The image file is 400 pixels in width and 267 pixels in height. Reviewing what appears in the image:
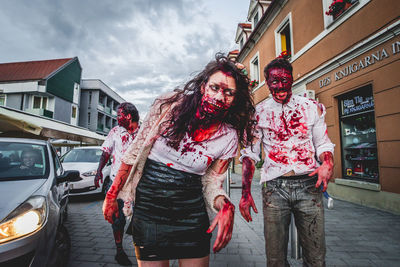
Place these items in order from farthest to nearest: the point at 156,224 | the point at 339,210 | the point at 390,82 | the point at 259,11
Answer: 1. the point at 259,11
2. the point at 339,210
3. the point at 390,82
4. the point at 156,224

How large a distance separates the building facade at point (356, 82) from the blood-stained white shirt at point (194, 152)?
5.49 metres

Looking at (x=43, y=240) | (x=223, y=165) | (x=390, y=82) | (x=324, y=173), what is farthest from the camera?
(x=390, y=82)

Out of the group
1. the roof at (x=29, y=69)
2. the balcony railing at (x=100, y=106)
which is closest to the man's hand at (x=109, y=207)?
the roof at (x=29, y=69)

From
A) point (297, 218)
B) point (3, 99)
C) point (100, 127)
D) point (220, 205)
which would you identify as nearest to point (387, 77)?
point (297, 218)

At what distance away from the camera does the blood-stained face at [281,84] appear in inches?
84.2

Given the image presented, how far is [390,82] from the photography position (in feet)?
17.0

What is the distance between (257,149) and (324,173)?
583 millimetres

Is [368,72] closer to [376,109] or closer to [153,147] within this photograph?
[376,109]

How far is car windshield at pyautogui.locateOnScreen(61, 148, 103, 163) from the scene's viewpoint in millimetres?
7590

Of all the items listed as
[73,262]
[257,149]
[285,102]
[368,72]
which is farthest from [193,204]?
[368,72]

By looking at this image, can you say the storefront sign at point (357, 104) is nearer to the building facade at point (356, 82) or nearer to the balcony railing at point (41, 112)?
the building facade at point (356, 82)

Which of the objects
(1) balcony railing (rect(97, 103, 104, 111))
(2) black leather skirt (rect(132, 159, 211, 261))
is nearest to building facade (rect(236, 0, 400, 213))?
(2) black leather skirt (rect(132, 159, 211, 261))

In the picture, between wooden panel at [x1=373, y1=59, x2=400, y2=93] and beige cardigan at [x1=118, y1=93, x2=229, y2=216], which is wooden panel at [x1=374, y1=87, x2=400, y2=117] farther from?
beige cardigan at [x1=118, y1=93, x2=229, y2=216]

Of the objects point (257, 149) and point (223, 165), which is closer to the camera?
point (223, 165)
